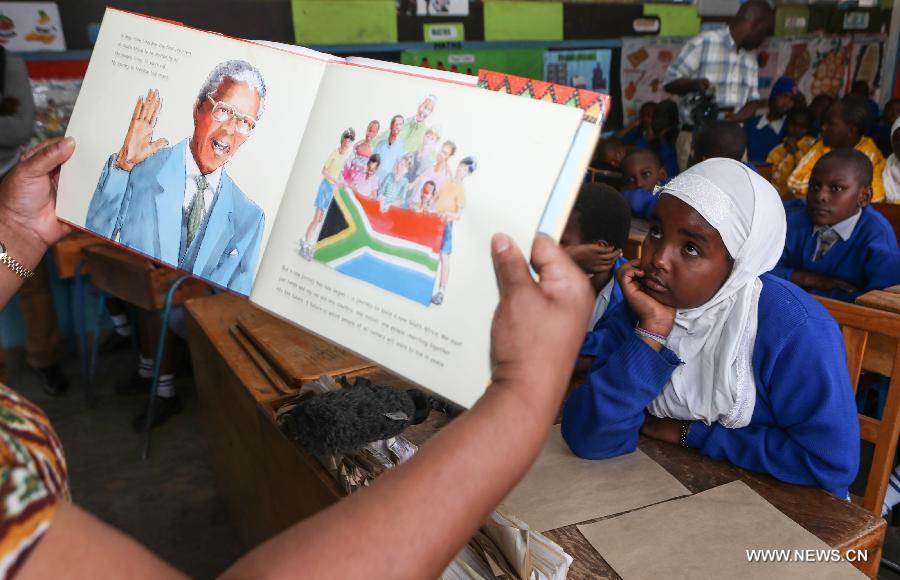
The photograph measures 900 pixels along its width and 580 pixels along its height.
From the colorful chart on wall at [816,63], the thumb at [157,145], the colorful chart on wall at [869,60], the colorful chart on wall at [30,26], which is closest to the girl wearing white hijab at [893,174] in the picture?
the colorful chart on wall at [816,63]

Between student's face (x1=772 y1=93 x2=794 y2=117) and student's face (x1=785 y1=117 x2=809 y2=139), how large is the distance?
0.47 metres

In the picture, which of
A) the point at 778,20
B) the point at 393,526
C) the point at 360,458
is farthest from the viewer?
the point at 778,20

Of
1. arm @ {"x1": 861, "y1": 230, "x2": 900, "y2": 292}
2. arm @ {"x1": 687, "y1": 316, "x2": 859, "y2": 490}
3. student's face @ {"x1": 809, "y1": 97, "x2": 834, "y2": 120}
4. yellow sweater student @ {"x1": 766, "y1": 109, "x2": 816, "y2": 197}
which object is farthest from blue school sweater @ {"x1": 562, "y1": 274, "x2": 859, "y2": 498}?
student's face @ {"x1": 809, "y1": 97, "x2": 834, "y2": 120}

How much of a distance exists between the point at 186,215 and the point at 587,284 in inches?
24.7

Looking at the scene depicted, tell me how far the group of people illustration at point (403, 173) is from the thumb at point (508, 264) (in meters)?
0.07

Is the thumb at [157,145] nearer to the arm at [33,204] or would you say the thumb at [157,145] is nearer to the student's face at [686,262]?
the arm at [33,204]

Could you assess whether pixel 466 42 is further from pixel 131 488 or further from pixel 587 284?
pixel 587 284

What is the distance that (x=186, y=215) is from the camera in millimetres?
988

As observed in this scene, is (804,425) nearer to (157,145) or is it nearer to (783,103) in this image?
(157,145)

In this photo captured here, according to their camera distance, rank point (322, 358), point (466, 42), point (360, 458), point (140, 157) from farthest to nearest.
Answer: point (466, 42) < point (322, 358) < point (360, 458) < point (140, 157)

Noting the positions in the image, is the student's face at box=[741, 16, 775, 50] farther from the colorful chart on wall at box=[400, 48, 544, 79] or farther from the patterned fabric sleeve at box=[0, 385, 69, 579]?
the patterned fabric sleeve at box=[0, 385, 69, 579]

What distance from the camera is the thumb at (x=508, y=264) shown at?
66 cm

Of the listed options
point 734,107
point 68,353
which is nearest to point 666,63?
point 734,107

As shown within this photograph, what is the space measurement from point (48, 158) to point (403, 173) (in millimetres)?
671
